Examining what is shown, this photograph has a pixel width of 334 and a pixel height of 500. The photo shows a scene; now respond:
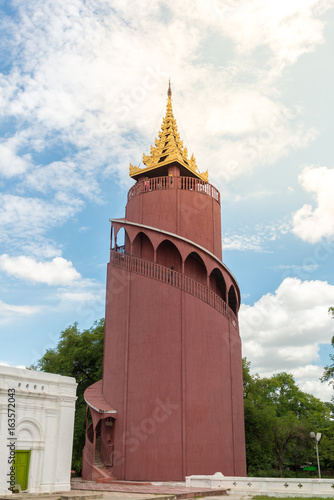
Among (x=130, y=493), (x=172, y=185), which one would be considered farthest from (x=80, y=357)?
(x=130, y=493)

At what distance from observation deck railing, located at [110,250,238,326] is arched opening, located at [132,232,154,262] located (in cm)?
81

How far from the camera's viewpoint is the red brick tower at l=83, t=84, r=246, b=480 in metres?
16.8

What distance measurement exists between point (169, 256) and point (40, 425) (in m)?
8.68

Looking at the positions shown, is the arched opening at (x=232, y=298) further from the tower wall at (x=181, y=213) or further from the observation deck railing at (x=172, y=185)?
the observation deck railing at (x=172, y=185)

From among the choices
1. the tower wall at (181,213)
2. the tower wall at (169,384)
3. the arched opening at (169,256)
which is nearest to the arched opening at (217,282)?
the tower wall at (181,213)

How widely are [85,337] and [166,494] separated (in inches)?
586

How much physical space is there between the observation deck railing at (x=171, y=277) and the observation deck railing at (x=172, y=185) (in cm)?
389

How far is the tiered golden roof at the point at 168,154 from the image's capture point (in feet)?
76.0

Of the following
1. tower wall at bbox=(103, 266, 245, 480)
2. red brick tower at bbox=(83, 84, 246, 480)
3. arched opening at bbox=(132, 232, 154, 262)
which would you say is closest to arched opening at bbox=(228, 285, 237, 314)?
red brick tower at bbox=(83, 84, 246, 480)

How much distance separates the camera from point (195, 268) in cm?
2031

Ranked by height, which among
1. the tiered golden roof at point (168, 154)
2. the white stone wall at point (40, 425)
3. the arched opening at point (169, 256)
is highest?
the tiered golden roof at point (168, 154)

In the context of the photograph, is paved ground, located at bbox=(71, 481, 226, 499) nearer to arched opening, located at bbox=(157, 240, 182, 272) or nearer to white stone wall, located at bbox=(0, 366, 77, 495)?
white stone wall, located at bbox=(0, 366, 77, 495)

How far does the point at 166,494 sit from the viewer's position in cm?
1262

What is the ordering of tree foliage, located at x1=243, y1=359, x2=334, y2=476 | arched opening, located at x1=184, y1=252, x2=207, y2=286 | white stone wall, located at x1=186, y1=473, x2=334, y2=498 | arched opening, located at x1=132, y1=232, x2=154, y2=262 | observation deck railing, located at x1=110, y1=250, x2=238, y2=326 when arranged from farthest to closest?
tree foliage, located at x1=243, y1=359, x2=334, y2=476 < arched opening, located at x1=132, y1=232, x2=154, y2=262 < arched opening, located at x1=184, y1=252, x2=207, y2=286 < observation deck railing, located at x1=110, y1=250, x2=238, y2=326 < white stone wall, located at x1=186, y1=473, x2=334, y2=498
